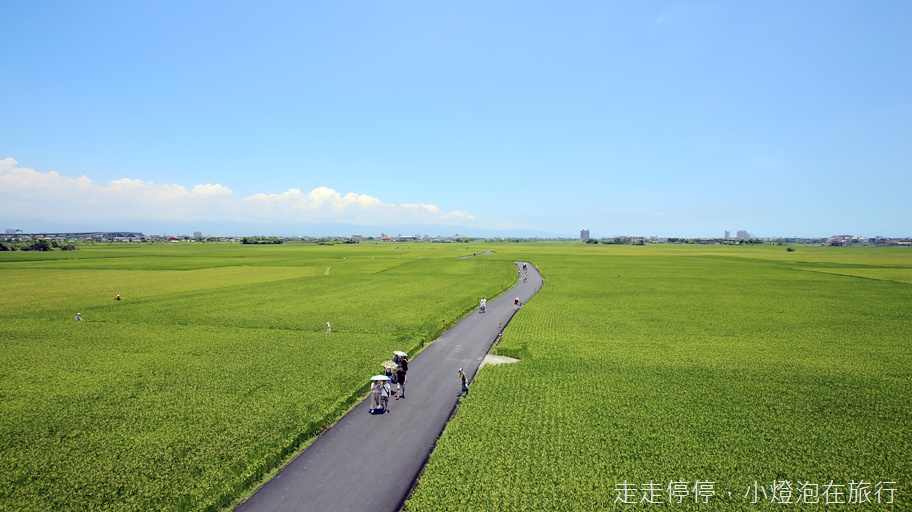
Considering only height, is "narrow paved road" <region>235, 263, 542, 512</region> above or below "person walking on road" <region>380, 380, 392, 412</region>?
below

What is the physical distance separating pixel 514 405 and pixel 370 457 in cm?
725

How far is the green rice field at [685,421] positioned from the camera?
1246cm

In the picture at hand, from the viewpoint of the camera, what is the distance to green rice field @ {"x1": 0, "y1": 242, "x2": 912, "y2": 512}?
41.4 feet

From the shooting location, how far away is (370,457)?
14422 millimetres

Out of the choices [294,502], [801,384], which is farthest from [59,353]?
[801,384]

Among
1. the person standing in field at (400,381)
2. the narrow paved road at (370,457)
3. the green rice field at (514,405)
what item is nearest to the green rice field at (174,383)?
the green rice field at (514,405)

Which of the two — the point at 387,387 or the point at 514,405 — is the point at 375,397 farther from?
the point at 514,405

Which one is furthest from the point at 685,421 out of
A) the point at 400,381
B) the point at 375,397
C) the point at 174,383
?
the point at 174,383

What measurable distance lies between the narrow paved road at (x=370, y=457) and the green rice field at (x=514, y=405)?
78cm

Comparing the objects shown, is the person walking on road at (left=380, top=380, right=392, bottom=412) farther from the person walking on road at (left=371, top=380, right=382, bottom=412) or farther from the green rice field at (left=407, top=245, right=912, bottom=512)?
the green rice field at (left=407, top=245, right=912, bottom=512)

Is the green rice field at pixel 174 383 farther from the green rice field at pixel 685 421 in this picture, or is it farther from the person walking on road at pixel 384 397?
the green rice field at pixel 685 421

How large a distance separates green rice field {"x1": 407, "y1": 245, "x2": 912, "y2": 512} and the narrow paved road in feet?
3.15

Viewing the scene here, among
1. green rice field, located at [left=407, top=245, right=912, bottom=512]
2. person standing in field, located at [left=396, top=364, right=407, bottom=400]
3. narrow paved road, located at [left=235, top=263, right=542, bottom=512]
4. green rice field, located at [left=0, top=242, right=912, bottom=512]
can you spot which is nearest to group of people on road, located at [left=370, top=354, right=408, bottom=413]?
person standing in field, located at [left=396, top=364, right=407, bottom=400]

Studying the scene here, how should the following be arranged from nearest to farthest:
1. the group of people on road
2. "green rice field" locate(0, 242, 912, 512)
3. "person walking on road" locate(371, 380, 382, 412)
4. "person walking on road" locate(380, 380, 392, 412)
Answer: "green rice field" locate(0, 242, 912, 512), "person walking on road" locate(371, 380, 382, 412), the group of people on road, "person walking on road" locate(380, 380, 392, 412)
